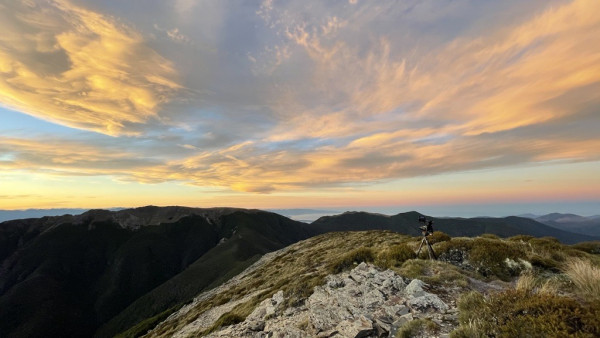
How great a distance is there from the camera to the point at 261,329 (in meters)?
16.5

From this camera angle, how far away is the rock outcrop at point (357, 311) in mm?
11234

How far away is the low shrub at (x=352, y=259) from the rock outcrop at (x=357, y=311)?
393cm

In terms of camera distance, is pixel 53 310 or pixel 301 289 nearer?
pixel 301 289

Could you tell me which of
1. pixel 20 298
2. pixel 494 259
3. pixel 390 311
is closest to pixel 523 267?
pixel 494 259

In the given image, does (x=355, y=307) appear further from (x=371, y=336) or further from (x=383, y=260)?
(x=383, y=260)

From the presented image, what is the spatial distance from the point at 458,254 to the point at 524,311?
12.6 metres

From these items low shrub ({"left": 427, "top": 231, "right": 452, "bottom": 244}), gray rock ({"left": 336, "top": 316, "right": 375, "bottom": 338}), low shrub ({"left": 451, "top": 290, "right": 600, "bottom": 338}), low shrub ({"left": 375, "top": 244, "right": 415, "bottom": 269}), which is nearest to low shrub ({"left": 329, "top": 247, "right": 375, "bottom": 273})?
low shrub ({"left": 375, "top": 244, "right": 415, "bottom": 269})

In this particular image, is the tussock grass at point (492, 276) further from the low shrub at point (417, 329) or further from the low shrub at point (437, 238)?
the low shrub at point (417, 329)

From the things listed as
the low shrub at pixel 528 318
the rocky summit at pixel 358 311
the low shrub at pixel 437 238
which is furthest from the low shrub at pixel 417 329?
the low shrub at pixel 437 238

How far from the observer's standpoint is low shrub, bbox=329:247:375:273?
24156mm

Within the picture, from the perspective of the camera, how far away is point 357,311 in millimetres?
13492

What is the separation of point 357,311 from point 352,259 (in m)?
11.7

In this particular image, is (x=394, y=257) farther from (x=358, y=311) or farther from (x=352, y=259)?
(x=358, y=311)

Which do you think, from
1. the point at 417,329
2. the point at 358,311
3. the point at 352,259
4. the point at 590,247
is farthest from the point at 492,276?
the point at 590,247
